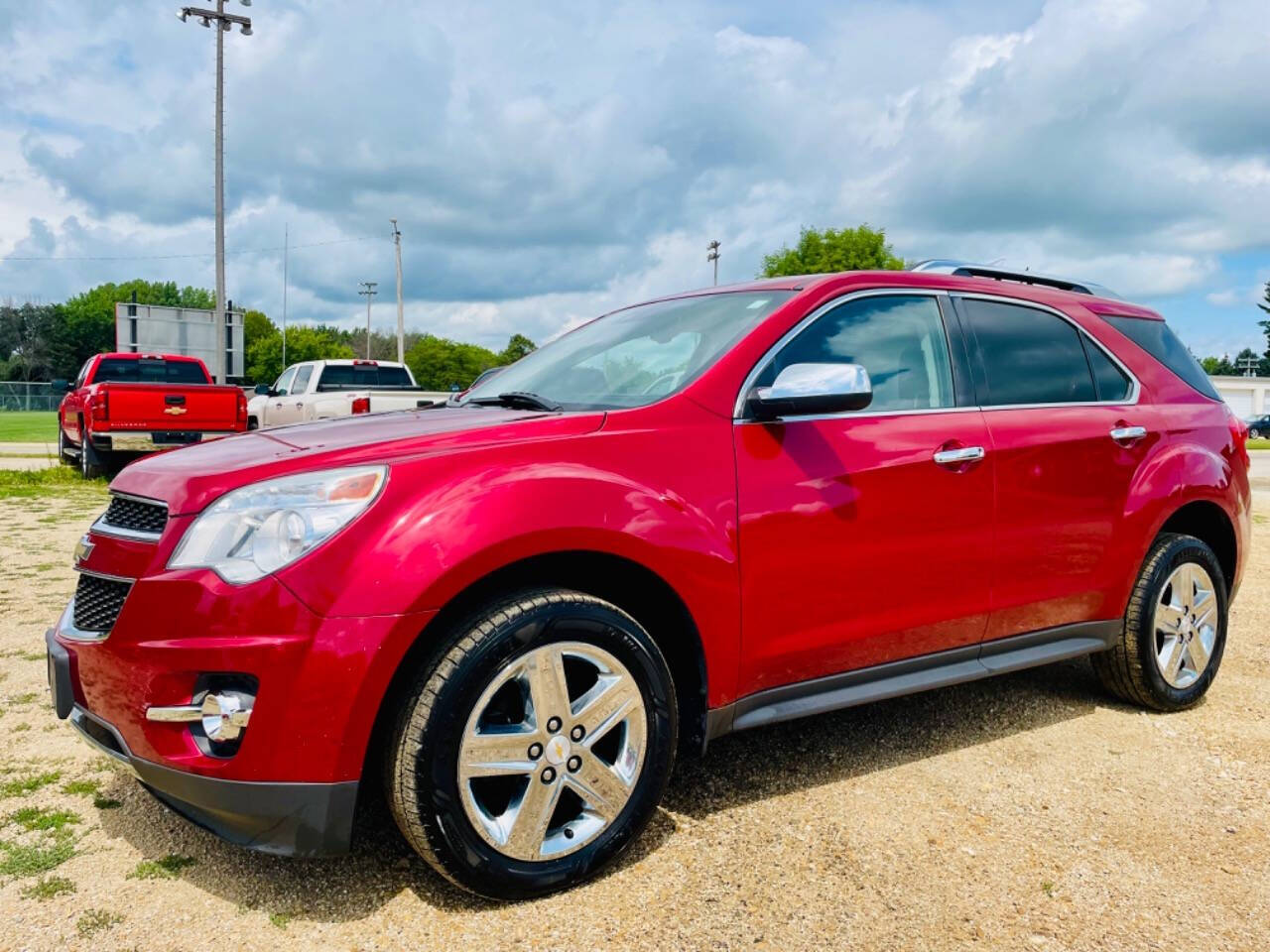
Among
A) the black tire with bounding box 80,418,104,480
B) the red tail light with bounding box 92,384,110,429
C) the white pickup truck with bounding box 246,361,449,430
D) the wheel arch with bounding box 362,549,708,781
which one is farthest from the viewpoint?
the white pickup truck with bounding box 246,361,449,430

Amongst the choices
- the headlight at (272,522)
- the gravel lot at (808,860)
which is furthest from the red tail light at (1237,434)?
the headlight at (272,522)

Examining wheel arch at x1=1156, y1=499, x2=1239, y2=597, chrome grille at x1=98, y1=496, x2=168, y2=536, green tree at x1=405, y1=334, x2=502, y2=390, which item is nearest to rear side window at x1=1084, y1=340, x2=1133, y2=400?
wheel arch at x1=1156, y1=499, x2=1239, y2=597

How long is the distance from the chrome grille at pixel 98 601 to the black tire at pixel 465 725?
78cm

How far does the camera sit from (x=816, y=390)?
2.79 m

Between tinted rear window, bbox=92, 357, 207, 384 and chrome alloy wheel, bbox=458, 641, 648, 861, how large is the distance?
517 inches

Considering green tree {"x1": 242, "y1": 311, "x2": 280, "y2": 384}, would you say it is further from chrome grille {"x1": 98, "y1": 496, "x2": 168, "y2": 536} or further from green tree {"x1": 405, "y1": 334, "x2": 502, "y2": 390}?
chrome grille {"x1": 98, "y1": 496, "x2": 168, "y2": 536}

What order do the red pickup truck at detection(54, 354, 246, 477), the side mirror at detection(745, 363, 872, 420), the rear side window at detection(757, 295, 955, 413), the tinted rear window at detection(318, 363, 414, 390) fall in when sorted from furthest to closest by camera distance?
the tinted rear window at detection(318, 363, 414, 390) < the red pickup truck at detection(54, 354, 246, 477) < the rear side window at detection(757, 295, 955, 413) < the side mirror at detection(745, 363, 872, 420)

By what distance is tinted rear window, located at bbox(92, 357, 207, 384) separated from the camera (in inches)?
557

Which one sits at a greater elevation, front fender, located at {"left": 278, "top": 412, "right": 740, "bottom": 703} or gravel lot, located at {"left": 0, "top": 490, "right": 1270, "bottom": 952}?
front fender, located at {"left": 278, "top": 412, "right": 740, "bottom": 703}

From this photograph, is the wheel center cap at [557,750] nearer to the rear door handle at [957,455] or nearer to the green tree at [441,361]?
the rear door handle at [957,455]

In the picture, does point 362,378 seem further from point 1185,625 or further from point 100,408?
point 1185,625

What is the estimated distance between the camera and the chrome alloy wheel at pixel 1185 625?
3.96 meters

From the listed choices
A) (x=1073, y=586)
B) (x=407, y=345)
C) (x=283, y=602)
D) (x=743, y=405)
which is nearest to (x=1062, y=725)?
(x=1073, y=586)

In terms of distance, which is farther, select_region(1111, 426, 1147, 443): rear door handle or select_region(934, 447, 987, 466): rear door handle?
select_region(1111, 426, 1147, 443): rear door handle
